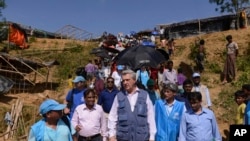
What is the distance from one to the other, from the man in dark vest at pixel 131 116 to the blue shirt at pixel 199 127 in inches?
16.0

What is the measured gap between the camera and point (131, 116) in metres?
4.97


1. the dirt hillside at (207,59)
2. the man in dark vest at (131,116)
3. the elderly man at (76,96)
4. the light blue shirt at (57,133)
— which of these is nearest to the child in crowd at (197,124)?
the man in dark vest at (131,116)

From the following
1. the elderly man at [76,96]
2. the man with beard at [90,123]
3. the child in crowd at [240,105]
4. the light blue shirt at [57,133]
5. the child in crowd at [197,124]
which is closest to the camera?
the light blue shirt at [57,133]

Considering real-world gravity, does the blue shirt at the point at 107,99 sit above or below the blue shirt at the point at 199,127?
above

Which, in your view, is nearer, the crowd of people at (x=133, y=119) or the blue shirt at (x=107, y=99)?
the crowd of people at (x=133, y=119)

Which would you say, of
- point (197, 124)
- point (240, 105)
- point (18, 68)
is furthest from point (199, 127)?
point (18, 68)

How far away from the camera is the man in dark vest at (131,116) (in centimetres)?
496

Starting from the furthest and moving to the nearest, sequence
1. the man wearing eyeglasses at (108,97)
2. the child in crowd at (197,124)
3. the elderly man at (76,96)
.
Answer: the man wearing eyeglasses at (108,97)
the elderly man at (76,96)
the child in crowd at (197,124)

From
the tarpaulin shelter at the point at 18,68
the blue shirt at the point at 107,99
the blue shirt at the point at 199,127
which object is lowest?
the blue shirt at the point at 199,127

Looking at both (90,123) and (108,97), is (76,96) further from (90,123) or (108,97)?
(90,123)

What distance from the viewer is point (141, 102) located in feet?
16.4

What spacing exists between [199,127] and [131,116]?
0.86m

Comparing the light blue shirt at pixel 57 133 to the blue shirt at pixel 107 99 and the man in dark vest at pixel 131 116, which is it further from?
the blue shirt at pixel 107 99

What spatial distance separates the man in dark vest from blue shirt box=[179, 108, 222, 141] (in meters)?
0.41
